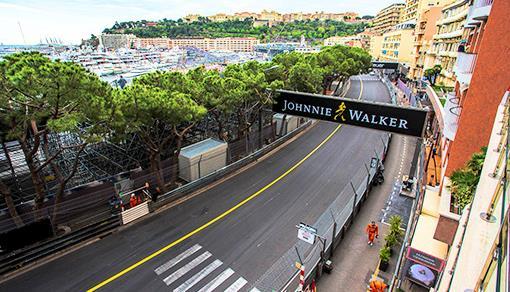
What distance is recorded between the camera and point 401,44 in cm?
7369

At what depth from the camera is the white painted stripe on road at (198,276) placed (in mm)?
11133

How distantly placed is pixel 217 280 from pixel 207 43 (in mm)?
195615

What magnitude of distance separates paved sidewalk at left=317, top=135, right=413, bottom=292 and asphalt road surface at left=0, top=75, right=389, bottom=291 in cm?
185

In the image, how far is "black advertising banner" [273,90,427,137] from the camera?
16.6 metres

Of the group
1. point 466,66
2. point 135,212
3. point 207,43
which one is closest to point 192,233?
point 135,212

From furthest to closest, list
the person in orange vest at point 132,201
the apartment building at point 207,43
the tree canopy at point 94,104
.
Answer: the apartment building at point 207,43 < the person in orange vest at point 132,201 < the tree canopy at point 94,104

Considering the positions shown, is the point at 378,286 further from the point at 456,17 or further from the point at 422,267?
the point at 456,17

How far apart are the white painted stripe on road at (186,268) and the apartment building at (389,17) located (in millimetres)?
123555

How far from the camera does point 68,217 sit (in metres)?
14.8

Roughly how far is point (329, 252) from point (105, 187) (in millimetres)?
14132

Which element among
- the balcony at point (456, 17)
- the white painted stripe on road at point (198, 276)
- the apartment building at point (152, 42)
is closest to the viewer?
the white painted stripe on road at point (198, 276)

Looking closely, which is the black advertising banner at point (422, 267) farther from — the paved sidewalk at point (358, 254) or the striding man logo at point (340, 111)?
the striding man logo at point (340, 111)

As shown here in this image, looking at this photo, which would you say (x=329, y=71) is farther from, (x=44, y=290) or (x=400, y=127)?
(x=44, y=290)

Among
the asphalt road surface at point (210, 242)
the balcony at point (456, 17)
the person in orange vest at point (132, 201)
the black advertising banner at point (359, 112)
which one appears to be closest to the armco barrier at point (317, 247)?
the asphalt road surface at point (210, 242)
